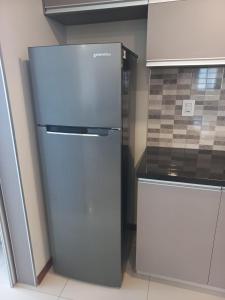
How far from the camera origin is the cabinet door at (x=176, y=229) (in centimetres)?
146

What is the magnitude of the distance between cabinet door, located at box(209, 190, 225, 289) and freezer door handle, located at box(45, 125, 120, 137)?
80 centimetres

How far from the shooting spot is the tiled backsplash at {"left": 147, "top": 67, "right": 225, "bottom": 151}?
1735mm

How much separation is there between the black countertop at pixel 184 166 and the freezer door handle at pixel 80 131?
353mm

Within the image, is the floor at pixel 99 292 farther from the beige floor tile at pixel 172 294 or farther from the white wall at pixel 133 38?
the white wall at pixel 133 38

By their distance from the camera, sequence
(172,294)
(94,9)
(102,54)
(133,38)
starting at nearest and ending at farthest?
1. (102,54)
2. (94,9)
3. (172,294)
4. (133,38)

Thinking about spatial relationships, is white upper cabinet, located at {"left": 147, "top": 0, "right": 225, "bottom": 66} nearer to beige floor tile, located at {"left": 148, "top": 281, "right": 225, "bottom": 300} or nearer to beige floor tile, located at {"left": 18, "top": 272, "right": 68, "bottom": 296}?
beige floor tile, located at {"left": 148, "top": 281, "right": 225, "bottom": 300}

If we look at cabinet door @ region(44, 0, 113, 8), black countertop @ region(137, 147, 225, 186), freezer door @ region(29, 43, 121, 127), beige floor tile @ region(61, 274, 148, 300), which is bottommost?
beige floor tile @ region(61, 274, 148, 300)

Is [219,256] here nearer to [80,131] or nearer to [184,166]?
[184,166]

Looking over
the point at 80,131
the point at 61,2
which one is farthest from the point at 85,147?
the point at 61,2

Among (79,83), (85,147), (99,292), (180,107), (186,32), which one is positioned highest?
(186,32)

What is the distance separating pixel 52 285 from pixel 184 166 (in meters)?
1.37

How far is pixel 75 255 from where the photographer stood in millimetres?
1737

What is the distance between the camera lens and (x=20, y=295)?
170 cm

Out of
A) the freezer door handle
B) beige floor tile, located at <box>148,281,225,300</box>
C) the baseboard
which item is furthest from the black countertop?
the baseboard
